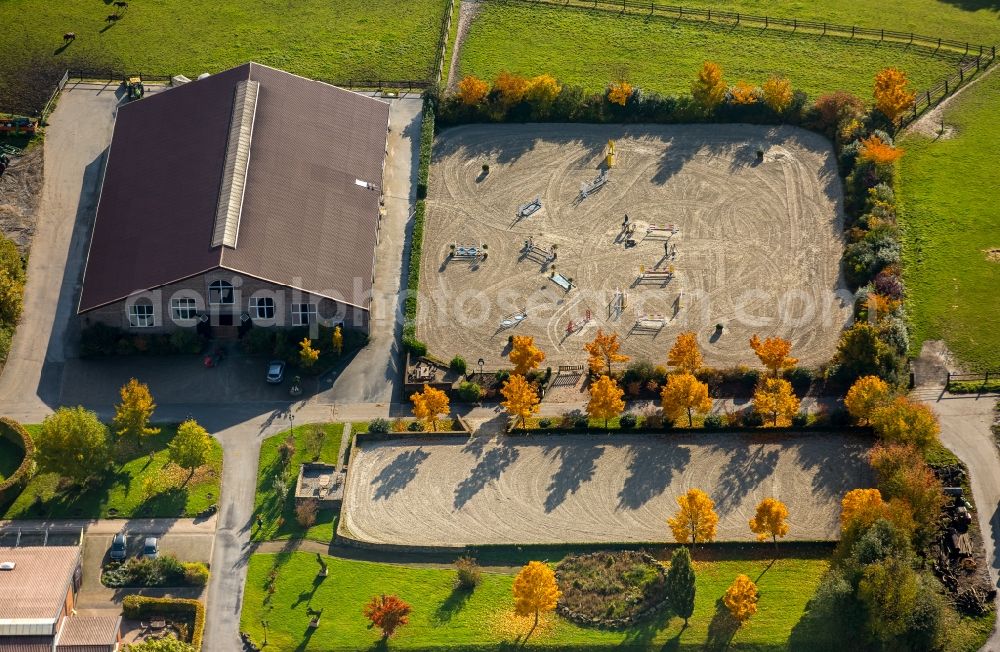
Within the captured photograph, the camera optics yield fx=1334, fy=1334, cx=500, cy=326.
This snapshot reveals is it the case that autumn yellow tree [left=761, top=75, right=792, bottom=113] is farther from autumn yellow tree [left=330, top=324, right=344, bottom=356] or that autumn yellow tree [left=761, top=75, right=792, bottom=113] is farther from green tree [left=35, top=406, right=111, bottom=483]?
green tree [left=35, top=406, right=111, bottom=483]

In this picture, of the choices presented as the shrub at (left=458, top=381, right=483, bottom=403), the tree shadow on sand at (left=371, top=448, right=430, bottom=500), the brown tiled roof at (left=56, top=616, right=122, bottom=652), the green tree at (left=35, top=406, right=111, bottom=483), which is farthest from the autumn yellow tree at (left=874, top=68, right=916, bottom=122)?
the brown tiled roof at (left=56, top=616, right=122, bottom=652)

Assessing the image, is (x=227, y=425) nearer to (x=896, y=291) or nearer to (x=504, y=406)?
(x=504, y=406)

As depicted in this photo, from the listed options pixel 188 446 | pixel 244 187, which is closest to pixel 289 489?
pixel 188 446

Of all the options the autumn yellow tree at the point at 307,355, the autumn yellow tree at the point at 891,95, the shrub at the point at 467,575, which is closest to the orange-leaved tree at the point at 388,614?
the shrub at the point at 467,575

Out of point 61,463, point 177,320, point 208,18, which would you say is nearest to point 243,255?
point 177,320

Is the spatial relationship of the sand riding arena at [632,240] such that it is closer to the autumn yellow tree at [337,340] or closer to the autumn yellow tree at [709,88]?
the autumn yellow tree at [709,88]
